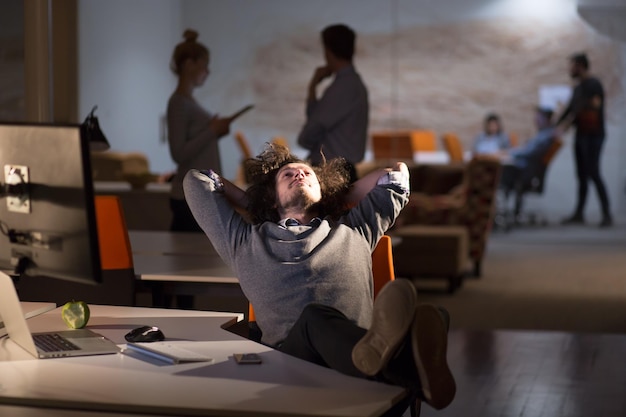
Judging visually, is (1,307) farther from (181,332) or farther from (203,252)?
(203,252)

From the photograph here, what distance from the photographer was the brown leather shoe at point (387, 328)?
237 centimetres

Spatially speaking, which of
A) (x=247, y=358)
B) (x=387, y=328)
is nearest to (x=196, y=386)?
(x=247, y=358)

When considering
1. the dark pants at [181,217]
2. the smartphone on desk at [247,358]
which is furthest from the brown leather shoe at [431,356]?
the dark pants at [181,217]

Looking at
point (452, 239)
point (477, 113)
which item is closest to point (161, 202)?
point (452, 239)

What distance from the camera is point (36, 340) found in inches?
106

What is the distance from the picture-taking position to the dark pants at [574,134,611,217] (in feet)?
30.6

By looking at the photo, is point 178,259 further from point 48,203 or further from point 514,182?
point 514,182

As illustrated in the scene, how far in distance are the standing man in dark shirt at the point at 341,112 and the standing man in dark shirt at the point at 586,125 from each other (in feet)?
11.2

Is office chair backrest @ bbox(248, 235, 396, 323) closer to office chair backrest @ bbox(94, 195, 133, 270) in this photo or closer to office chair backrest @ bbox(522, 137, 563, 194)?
office chair backrest @ bbox(94, 195, 133, 270)

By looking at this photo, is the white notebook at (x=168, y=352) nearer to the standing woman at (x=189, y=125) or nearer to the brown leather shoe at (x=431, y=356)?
the brown leather shoe at (x=431, y=356)

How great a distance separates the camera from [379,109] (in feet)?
31.7

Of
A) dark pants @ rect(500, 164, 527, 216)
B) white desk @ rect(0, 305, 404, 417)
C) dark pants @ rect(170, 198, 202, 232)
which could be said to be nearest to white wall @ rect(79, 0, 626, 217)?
dark pants @ rect(500, 164, 527, 216)

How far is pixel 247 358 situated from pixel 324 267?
65 centimetres

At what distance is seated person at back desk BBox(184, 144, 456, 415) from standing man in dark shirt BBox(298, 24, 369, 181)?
8.30ft
